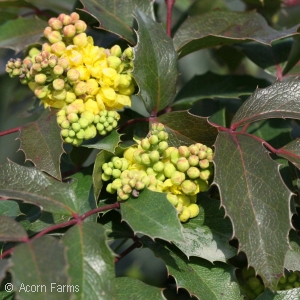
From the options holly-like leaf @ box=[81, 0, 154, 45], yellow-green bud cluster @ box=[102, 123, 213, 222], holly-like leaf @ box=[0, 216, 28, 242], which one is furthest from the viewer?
holly-like leaf @ box=[81, 0, 154, 45]

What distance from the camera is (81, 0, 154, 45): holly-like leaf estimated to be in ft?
4.38

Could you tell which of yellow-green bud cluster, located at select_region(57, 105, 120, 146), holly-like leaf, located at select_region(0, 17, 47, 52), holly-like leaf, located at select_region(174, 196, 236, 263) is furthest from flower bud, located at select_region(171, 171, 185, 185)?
holly-like leaf, located at select_region(0, 17, 47, 52)

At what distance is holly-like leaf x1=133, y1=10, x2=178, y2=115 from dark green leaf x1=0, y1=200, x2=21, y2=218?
15.7 inches

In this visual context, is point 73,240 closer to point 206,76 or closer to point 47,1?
point 206,76

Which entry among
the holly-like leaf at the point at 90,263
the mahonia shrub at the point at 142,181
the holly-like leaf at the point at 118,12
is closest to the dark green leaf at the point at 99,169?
the mahonia shrub at the point at 142,181

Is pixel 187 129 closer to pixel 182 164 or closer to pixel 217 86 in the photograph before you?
pixel 182 164

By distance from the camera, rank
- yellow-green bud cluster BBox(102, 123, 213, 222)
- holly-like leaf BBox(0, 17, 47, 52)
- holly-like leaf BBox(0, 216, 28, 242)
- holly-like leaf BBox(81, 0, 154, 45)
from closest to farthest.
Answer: holly-like leaf BBox(0, 216, 28, 242), yellow-green bud cluster BBox(102, 123, 213, 222), holly-like leaf BBox(81, 0, 154, 45), holly-like leaf BBox(0, 17, 47, 52)

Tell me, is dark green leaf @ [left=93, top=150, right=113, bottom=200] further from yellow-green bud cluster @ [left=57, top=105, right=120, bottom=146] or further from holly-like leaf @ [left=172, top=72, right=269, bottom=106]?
holly-like leaf @ [left=172, top=72, right=269, bottom=106]

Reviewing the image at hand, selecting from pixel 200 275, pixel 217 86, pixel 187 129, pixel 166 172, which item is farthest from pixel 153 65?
pixel 200 275

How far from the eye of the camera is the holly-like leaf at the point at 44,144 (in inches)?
44.5

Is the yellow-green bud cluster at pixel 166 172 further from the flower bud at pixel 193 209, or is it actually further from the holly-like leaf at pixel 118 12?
the holly-like leaf at pixel 118 12

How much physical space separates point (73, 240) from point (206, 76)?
0.86m

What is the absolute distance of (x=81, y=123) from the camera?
1.11 metres

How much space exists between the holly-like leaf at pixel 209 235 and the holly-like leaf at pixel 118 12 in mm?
518
